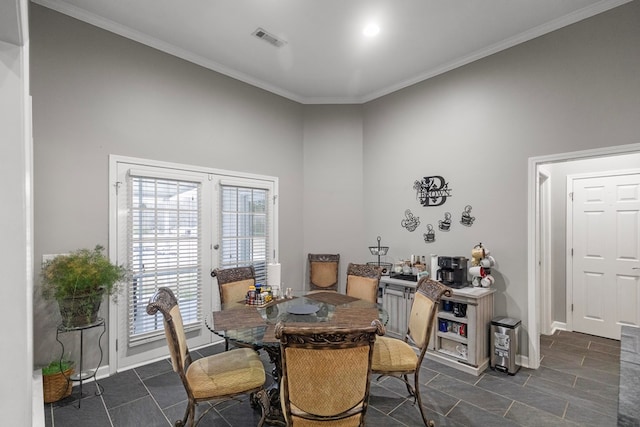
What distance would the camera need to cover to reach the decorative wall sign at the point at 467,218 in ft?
12.2

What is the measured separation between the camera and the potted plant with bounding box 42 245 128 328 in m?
2.53

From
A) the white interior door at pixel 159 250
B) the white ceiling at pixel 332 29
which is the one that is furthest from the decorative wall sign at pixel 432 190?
the white interior door at pixel 159 250

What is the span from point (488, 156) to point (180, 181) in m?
3.58

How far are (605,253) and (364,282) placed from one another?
10.8 feet

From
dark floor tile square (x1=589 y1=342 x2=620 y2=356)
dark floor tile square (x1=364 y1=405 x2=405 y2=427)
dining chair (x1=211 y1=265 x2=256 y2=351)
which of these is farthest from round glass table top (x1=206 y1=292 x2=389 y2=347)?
dark floor tile square (x1=589 y1=342 x2=620 y2=356)

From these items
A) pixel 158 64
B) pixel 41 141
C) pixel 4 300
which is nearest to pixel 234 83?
pixel 158 64

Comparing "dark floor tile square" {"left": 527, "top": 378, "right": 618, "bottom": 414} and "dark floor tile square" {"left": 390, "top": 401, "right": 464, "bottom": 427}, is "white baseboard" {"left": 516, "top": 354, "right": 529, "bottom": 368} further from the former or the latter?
"dark floor tile square" {"left": 390, "top": 401, "right": 464, "bottom": 427}

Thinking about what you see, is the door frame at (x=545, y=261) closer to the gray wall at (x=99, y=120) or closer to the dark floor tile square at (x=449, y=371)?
the dark floor tile square at (x=449, y=371)

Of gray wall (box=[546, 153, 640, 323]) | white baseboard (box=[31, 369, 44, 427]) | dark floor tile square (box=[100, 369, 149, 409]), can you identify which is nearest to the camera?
white baseboard (box=[31, 369, 44, 427])

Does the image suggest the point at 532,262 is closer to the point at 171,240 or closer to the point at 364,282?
the point at 364,282

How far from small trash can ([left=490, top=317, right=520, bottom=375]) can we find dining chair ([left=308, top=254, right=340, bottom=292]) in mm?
2149

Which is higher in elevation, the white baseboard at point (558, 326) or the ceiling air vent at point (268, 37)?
the ceiling air vent at point (268, 37)

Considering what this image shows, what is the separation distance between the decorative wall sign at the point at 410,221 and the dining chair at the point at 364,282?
1162 mm

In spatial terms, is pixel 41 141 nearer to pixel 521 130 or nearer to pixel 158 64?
pixel 158 64
